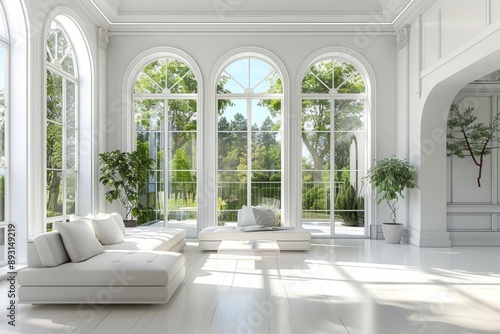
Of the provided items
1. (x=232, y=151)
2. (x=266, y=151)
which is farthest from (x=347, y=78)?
(x=232, y=151)

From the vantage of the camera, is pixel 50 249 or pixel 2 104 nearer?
pixel 50 249

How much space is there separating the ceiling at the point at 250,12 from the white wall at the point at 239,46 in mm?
375

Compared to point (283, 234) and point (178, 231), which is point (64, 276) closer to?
point (178, 231)

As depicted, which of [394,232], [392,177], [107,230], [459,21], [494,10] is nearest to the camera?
[494,10]

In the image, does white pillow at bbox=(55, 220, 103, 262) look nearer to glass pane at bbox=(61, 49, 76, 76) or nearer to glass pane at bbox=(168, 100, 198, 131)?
glass pane at bbox=(61, 49, 76, 76)

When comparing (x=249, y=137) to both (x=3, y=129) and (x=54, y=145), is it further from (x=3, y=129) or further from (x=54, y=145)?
(x=3, y=129)

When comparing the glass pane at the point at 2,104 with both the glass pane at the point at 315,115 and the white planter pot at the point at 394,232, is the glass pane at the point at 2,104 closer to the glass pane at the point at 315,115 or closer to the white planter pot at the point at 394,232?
the glass pane at the point at 315,115

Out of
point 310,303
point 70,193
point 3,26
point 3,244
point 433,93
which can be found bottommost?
point 310,303

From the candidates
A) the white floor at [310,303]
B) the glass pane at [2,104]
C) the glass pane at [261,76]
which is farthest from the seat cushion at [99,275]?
the glass pane at [261,76]

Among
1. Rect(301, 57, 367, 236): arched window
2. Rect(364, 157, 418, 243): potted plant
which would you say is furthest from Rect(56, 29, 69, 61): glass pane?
Rect(364, 157, 418, 243): potted plant

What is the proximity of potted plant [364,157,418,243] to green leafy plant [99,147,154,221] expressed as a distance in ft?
14.7

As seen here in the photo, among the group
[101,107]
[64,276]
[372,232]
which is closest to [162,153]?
[101,107]

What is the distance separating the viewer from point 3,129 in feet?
20.0

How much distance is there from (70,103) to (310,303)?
5920 mm
